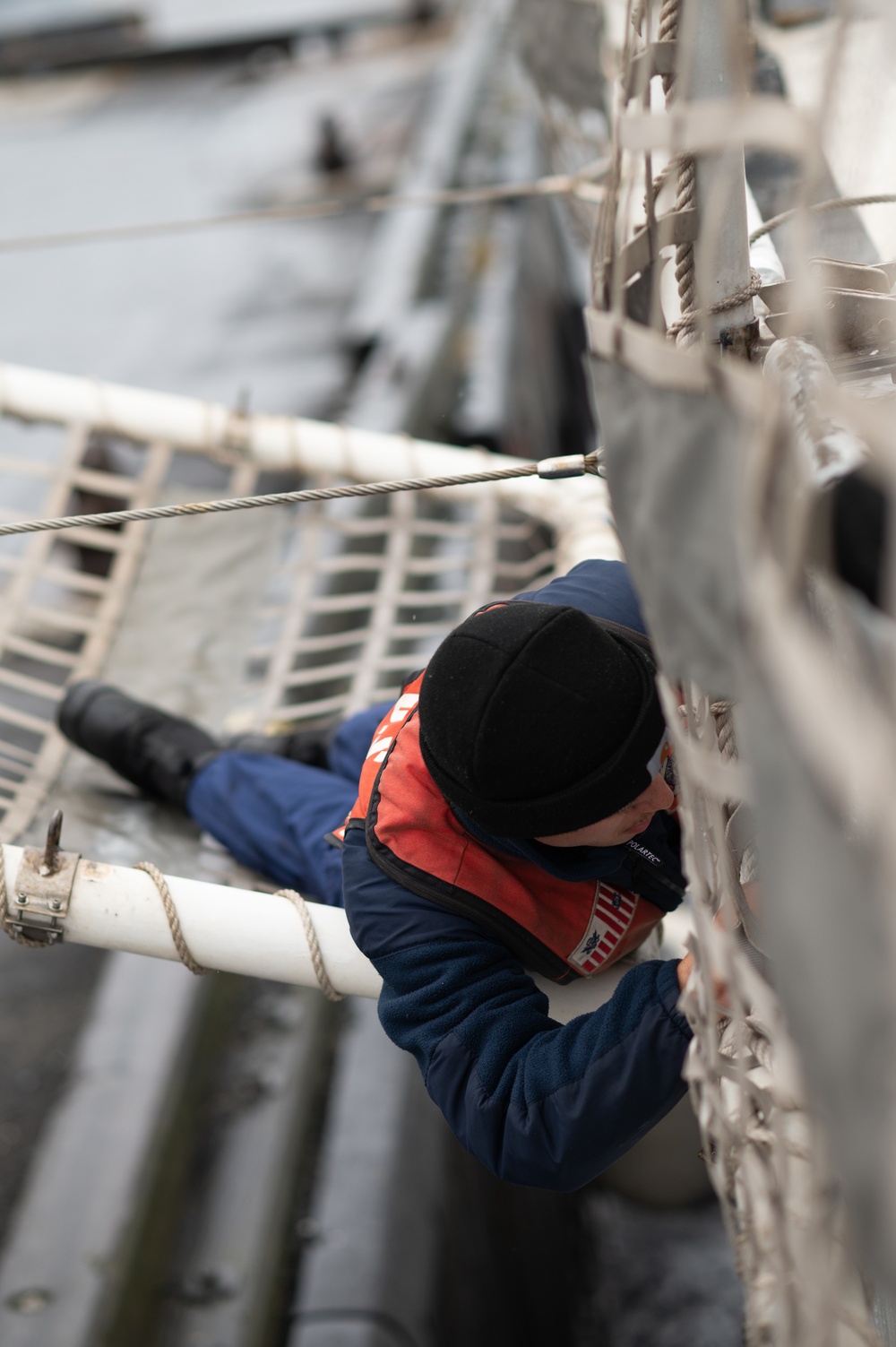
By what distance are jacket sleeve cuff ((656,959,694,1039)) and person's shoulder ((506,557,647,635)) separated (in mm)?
363

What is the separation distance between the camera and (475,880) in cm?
93

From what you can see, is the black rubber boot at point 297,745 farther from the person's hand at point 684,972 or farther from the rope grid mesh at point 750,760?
the person's hand at point 684,972

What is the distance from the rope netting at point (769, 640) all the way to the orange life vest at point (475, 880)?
0.18 metres

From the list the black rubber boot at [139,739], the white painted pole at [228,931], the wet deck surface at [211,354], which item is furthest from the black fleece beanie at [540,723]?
the black rubber boot at [139,739]

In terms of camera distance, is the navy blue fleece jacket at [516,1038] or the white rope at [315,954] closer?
the navy blue fleece jacket at [516,1038]

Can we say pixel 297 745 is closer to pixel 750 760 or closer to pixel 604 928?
pixel 604 928

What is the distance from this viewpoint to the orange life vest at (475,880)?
93 centimetres

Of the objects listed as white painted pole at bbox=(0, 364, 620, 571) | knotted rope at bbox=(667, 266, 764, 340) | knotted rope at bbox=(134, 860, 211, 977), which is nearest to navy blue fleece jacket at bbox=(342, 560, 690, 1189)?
knotted rope at bbox=(134, 860, 211, 977)

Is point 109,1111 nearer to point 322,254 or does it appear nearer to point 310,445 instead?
point 310,445

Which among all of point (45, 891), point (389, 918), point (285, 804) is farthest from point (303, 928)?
point (285, 804)

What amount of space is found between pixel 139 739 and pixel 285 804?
318 mm

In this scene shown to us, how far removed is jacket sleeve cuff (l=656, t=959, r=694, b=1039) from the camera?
807 millimetres

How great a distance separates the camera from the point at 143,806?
1616 millimetres

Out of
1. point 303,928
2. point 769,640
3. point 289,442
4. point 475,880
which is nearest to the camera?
point 769,640
